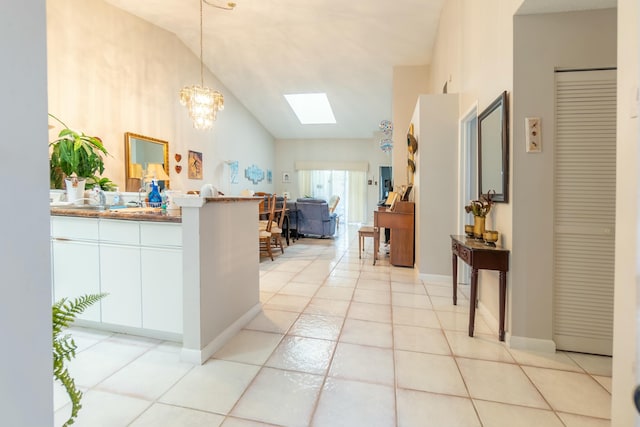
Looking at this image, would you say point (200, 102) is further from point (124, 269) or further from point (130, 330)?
point (130, 330)

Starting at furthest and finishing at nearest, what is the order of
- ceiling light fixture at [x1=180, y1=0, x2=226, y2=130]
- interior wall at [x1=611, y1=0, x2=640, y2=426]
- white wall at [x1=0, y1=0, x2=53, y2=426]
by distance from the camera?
ceiling light fixture at [x1=180, y1=0, x2=226, y2=130], interior wall at [x1=611, y1=0, x2=640, y2=426], white wall at [x1=0, y1=0, x2=53, y2=426]

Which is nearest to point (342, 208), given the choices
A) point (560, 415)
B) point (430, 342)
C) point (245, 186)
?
point (245, 186)

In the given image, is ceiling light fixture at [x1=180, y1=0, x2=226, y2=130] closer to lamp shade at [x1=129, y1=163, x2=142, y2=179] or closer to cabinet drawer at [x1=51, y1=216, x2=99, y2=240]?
lamp shade at [x1=129, y1=163, x2=142, y2=179]

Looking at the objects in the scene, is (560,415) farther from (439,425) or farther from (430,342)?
(430,342)

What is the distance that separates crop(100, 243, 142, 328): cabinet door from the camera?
2.15 metres

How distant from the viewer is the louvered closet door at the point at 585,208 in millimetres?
1956

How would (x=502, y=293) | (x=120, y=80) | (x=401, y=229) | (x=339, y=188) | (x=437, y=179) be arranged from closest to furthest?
(x=502, y=293), (x=437, y=179), (x=401, y=229), (x=120, y=80), (x=339, y=188)

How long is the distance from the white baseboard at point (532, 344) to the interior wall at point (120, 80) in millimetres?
5151

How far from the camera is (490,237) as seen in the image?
2254mm

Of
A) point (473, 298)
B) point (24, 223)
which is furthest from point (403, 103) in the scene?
point (24, 223)

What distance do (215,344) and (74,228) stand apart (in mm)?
1372

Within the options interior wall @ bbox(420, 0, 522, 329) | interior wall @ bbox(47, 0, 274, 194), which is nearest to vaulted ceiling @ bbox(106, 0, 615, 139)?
interior wall @ bbox(47, 0, 274, 194)

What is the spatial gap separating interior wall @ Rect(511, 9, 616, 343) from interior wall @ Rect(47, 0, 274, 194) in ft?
16.0

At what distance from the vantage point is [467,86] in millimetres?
3199
